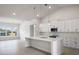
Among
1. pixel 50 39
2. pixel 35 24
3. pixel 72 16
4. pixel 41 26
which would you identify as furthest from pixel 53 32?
pixel 72 16

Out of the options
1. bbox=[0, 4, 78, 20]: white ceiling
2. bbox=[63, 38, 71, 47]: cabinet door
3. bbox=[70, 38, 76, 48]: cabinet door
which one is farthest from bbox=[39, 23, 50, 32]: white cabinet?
bbox=[70, 38, 76, 48]: cabinet door

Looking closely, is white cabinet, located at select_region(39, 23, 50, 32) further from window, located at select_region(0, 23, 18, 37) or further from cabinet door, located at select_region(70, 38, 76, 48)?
cabinet door, located at select_region(70, 38, 76, 48)

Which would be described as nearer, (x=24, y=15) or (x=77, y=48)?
(x=24, y=15)

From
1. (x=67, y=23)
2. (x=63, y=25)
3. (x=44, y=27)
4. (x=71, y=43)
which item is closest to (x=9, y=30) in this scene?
(x=44, y=27)

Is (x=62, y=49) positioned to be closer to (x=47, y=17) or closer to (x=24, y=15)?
(x=47, y=17)

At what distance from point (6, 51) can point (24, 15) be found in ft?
5.89

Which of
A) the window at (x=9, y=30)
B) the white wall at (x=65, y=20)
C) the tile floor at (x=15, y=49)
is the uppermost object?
the white wall at (x=65, y=20)

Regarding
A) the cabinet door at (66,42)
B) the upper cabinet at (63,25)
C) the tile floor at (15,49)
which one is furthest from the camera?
the cabinet door at (66,42)

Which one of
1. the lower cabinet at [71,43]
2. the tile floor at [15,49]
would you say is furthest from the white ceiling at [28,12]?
the lower cabinet at [71,43]

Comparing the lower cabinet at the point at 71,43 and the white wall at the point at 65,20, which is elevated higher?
the white wall at the point at 65,20

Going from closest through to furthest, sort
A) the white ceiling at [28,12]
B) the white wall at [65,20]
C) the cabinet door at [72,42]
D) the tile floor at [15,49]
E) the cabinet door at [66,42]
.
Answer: the white ceiling at [28,12] < the tile floor at [15,49] < the white wall at [65,20] < the cabinet door at [66,42] < the cabinet door at [72,42]

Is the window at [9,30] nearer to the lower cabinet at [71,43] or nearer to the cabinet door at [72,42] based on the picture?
the lower cabinet at [71,43]

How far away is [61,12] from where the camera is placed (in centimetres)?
404

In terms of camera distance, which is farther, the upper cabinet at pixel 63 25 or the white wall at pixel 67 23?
the upper cabinet at pixel 63 25
